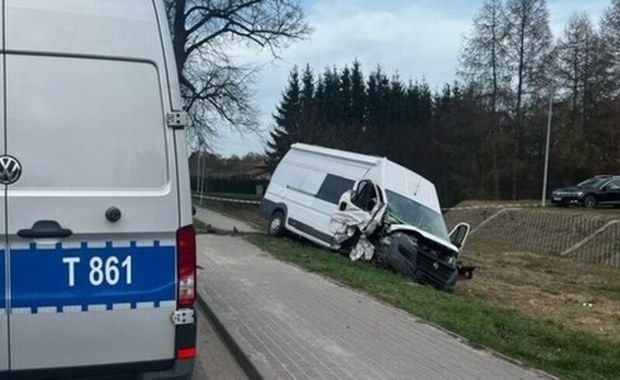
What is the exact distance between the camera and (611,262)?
84.9ft

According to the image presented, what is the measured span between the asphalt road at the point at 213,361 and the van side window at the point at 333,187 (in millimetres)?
10165

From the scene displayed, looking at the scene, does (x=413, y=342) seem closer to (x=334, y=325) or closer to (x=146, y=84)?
(x=334, y=325)

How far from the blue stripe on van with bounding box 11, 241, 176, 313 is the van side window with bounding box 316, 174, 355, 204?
13.8 metres

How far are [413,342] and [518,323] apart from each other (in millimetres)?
3186

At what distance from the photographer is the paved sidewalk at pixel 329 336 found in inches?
233

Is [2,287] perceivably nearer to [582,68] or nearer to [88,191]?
[88,191]

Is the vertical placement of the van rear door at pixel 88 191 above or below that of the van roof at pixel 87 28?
below

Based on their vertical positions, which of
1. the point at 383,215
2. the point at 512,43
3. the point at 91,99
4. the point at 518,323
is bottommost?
the point at 518,323

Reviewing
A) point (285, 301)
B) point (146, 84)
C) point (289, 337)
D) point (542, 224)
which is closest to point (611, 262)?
point (542, 224)

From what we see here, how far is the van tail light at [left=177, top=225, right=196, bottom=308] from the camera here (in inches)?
153

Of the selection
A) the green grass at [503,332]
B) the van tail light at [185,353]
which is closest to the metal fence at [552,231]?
the green grass at [503,332]

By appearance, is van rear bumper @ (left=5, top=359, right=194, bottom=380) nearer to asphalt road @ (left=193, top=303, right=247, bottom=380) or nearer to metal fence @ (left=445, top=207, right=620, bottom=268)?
asphalt road @ (left=193, top=303, right=247, bottom=380)

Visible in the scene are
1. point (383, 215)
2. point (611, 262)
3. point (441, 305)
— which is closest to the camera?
point (441, 305)

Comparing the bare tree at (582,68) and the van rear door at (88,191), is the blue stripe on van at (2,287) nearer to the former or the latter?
the van rear door at (88,191)
